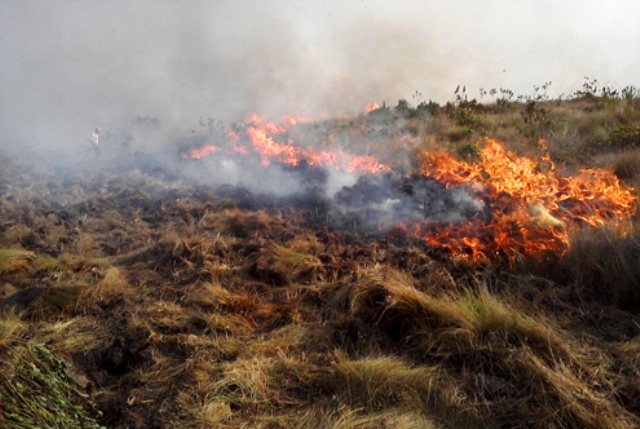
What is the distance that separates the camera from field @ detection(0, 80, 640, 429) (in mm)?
2811

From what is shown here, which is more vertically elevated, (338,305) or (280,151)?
(280,151)

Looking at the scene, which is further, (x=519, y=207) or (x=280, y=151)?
(x=280, y=151)

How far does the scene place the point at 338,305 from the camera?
4.24m

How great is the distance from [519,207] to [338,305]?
2.96 m

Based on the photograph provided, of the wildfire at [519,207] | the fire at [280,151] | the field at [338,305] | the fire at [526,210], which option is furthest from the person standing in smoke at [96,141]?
the fire at [526,210]

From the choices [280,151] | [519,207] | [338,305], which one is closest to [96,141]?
[280,151]

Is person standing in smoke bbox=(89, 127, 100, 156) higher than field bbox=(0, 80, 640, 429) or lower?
higher

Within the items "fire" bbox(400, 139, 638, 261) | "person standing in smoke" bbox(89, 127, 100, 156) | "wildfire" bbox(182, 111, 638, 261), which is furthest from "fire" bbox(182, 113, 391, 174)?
"person standing in smoke" bbox(89, 127, 100, 156)

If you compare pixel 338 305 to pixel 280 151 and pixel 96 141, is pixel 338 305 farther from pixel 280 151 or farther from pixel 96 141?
pixel 96 141

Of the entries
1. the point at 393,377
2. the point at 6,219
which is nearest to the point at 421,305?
the point at 393,377

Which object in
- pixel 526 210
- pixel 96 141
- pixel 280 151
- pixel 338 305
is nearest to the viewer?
pixel 338 305

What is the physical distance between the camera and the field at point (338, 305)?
2.81 m

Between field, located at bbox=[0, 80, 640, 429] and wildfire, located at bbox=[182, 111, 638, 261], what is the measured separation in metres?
0.04

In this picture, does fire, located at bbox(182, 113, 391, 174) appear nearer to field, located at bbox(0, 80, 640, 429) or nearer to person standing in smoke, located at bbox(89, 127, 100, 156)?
field, located at bbox(0, 80, 640, 429)
